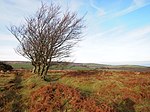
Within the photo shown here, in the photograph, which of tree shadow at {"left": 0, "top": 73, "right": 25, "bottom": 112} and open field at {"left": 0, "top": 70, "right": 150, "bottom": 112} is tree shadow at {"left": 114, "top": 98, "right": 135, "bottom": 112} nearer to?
open field at {"left": 0, "top": 70, "right": 150, "bottom": 112}

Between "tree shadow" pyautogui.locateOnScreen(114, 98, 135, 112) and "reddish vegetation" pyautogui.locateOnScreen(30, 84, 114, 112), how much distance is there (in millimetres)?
1326

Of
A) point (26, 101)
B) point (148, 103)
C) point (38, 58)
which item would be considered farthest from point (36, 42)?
point (148, 103)

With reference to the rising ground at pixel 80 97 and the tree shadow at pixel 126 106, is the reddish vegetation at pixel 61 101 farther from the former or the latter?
the tree shadow at pixel 126 106

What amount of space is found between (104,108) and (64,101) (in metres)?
2.59

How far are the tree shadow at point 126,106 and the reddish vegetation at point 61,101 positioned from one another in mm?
1326

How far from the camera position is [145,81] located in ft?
67.6

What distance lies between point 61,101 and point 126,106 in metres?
4.77

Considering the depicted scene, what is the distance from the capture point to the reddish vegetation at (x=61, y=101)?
13102 millimetres

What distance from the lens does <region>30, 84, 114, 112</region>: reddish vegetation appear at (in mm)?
13102

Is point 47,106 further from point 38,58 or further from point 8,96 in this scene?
point 38,58

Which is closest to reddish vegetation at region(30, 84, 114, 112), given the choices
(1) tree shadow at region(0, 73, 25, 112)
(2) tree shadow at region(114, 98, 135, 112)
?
(1) tree shadow at region(0, 73, 25, 112)

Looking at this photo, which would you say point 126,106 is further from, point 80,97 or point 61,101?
point 61,101


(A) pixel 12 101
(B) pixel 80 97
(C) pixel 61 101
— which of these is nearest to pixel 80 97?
(B) pixel 80 97

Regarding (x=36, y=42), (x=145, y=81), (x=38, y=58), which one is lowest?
(x=145, y=81)
